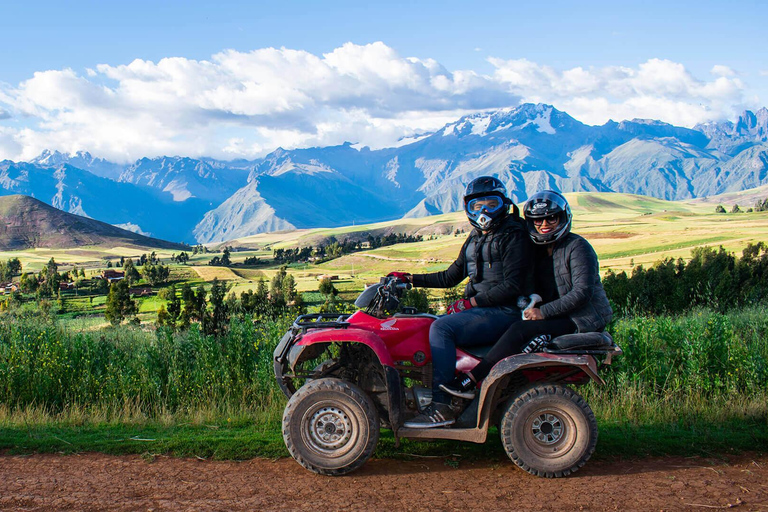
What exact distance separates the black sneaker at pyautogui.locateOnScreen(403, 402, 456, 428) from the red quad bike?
0.19 feet

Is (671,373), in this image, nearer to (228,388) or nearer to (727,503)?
(727,503)

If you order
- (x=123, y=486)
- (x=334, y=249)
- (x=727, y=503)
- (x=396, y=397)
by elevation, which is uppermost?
(x=334, y=249)

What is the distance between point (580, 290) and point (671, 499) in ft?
6.75

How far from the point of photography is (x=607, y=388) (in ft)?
30.5

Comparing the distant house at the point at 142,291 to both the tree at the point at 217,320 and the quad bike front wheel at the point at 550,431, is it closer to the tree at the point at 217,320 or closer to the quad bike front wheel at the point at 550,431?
the tree at the point at 217,320

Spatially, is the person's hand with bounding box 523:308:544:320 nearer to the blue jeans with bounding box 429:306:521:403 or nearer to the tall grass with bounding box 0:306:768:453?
the blue jeans with bounding box 429:306:521:403

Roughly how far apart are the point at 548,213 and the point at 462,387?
2.03m

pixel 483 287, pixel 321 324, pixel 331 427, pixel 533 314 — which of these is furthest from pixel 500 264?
pixel 331 427

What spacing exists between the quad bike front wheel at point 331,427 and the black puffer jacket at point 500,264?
1.68m

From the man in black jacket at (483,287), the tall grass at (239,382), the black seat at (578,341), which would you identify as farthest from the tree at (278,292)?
the black seat at (578,341)

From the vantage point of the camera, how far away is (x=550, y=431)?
20.4ft

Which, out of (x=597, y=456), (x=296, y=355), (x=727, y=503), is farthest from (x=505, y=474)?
(x=296, y=355)

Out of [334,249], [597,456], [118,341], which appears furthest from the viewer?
[334,249]

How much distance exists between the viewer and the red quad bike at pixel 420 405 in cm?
605
